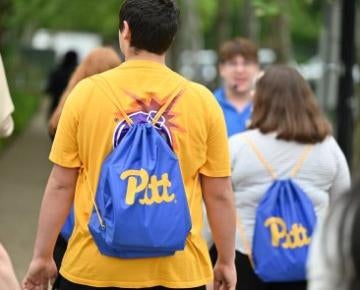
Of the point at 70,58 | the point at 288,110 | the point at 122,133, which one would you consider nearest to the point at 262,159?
the point at 288,110

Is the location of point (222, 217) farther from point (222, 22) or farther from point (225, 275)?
point (222, 22)

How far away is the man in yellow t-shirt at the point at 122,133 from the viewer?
4.00 m

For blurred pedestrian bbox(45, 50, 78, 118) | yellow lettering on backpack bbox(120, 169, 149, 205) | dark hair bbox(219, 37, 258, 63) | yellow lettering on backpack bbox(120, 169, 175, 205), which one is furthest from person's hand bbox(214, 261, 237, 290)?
blurred pedestrian bbox(45, 50, 78, 118)

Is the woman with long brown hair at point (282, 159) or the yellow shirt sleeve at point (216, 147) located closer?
the yellow shirt sleeve at point (216, 147)

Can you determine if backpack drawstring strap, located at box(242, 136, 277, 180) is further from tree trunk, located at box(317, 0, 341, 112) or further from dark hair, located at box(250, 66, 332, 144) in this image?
tree trunk, located at box(317, 0, 341, 112)

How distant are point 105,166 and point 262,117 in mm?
1547

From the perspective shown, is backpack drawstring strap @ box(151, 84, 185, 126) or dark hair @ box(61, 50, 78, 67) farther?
dark hair @ box(61, 50, 78, 67)

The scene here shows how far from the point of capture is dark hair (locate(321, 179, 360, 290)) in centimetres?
231

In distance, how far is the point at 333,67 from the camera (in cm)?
1147

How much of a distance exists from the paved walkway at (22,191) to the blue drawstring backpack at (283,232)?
13.3ft

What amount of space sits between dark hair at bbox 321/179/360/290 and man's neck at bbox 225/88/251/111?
175 inches

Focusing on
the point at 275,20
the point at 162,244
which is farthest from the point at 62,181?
the point at 275,20

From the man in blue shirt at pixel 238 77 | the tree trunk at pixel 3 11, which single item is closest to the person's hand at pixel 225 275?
the man in blue shirt at pixel 238 77

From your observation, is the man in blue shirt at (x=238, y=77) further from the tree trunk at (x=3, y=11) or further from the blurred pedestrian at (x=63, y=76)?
the tree trunk at (x=3, y=11)
